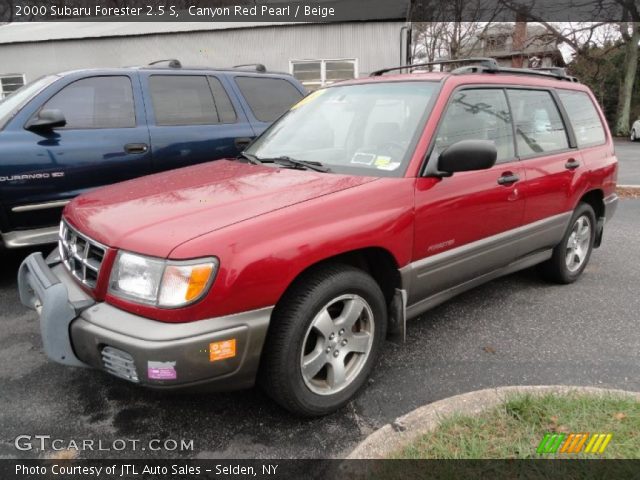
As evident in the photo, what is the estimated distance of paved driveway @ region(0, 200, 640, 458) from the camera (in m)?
2.44

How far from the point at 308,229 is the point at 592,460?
153cm

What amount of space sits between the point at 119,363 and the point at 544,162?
319cm

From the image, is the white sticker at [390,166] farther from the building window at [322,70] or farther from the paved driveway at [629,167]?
the building window at [322,70]

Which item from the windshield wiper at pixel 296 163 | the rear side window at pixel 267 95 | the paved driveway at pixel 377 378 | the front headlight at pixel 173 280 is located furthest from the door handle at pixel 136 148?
the front headlight at pixel 173 280

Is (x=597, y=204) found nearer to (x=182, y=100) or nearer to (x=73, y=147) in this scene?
(x=182, y=100)

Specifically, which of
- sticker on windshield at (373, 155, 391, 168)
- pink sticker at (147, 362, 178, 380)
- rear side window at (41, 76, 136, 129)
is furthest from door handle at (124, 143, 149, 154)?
pink sticker at (147, 362, 178, 380)

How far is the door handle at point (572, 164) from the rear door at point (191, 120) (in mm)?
2999

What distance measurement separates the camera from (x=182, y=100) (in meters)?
4.98

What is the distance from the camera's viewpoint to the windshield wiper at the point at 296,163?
9.59ft

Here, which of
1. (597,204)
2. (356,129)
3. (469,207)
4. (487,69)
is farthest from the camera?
(597,204)

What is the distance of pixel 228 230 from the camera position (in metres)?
2.14

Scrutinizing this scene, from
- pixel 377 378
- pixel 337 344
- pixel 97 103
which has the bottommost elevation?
pixel 377 378

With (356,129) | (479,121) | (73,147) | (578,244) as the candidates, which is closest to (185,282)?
(356,129)

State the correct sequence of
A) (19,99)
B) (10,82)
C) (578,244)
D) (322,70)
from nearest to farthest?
(19,99) < (578,244) < (322,70) < (10,82)
